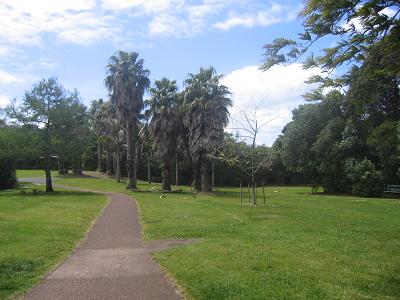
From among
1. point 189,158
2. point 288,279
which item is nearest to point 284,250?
point 288,279

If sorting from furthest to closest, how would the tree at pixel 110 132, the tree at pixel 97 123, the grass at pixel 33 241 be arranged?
the tree at pixel 97 123 < the tree at pixel 110 132 < the grass at pixel 33 241

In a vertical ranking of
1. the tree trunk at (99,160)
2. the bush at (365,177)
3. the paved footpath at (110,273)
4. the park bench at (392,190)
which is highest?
the tree trunk at (99,160)

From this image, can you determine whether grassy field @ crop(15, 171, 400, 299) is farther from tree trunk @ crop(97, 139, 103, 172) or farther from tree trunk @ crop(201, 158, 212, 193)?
tree trunk @ crop(97, 139, 103, 172)

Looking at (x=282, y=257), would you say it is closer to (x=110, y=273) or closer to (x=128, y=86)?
(x=110, y=273)

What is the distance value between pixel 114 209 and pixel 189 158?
2009cm

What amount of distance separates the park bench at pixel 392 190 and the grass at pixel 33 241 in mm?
25783

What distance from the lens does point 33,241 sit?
12.7 metres

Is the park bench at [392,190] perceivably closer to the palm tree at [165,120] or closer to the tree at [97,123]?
the palm tree at [165,120]

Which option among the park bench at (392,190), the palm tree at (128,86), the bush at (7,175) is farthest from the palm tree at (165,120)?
the park bench at (392,190)

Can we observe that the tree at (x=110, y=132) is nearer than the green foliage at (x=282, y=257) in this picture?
No

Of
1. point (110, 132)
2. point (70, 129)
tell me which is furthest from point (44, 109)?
point (110, 132)

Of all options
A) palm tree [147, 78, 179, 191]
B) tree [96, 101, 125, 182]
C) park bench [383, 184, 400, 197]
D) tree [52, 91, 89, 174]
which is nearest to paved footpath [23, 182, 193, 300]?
tree [52, 91, 89, 174]

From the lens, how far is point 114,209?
78.6 feet

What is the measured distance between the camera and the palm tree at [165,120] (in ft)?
139
